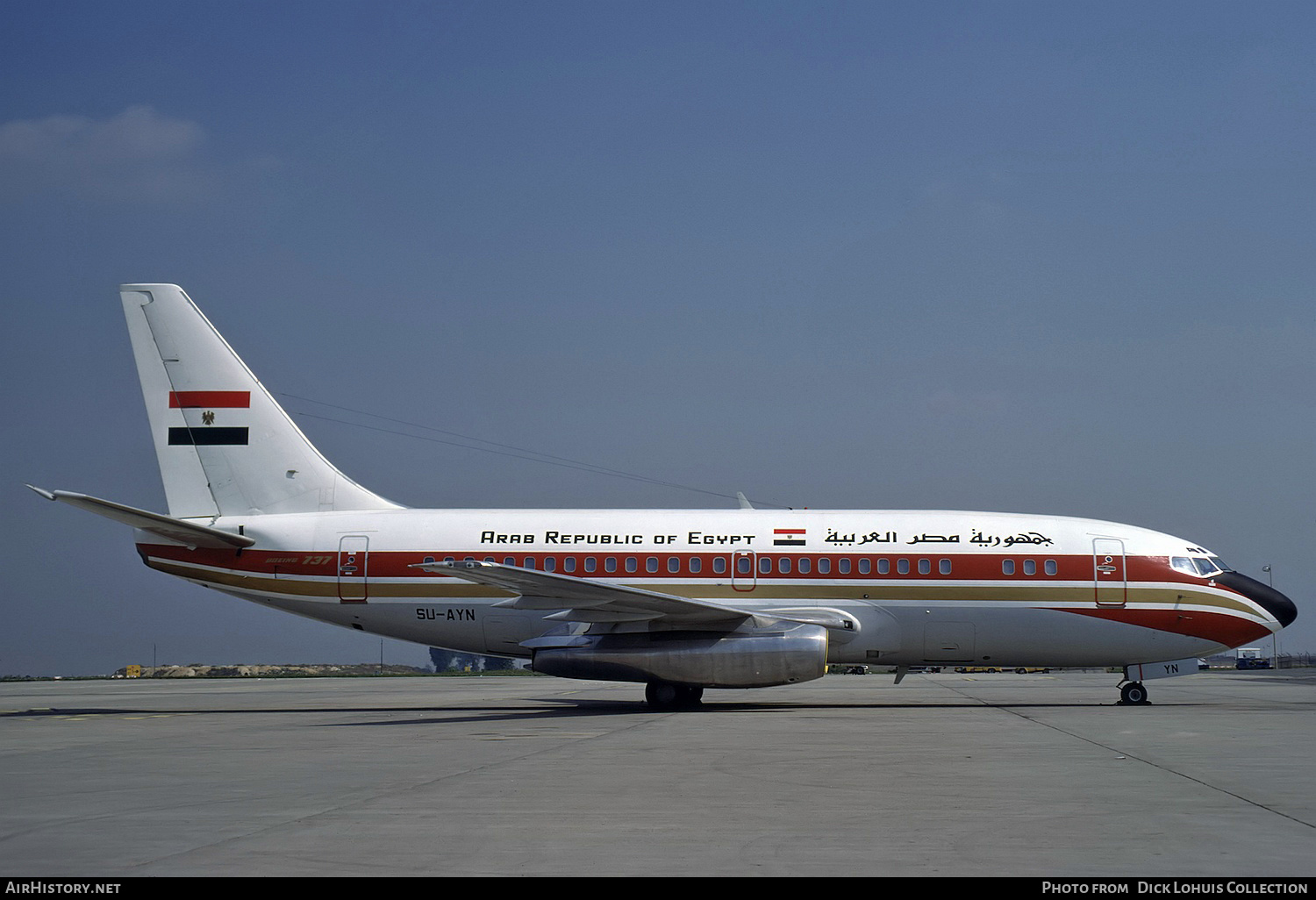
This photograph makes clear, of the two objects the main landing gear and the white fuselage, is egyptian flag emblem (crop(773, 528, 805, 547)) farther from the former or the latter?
the main landing gear

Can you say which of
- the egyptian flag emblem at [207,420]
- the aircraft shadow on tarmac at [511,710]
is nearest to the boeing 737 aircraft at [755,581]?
the aircraft shadow on tarmac at [511,710]

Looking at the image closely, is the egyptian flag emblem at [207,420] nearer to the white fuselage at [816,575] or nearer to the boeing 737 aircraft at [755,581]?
the boeing 737 aircraft at [755,581]

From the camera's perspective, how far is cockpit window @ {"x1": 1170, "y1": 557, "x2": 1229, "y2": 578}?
21484 millimetres

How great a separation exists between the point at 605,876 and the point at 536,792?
11.7ft

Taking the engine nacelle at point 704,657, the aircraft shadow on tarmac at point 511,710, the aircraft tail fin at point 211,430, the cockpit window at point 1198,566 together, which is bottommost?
the aircraft shadow on tarmac at point 511,710

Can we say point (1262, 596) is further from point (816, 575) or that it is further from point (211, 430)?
point (211, 430)

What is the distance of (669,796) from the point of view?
361 inches

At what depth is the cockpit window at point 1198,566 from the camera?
70.5ft

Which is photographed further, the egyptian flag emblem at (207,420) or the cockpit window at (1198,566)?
the egyptian flag emblem at (207,420)

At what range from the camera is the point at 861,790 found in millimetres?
9414

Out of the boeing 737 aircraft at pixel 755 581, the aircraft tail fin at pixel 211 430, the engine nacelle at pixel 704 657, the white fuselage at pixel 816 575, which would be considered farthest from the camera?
the aircraft tail fin at pixel 211 430

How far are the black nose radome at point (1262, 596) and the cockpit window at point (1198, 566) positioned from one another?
0.14m

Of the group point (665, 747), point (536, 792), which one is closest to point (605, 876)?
point (536, 792)

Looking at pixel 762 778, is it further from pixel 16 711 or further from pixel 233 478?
pixel 16 711
